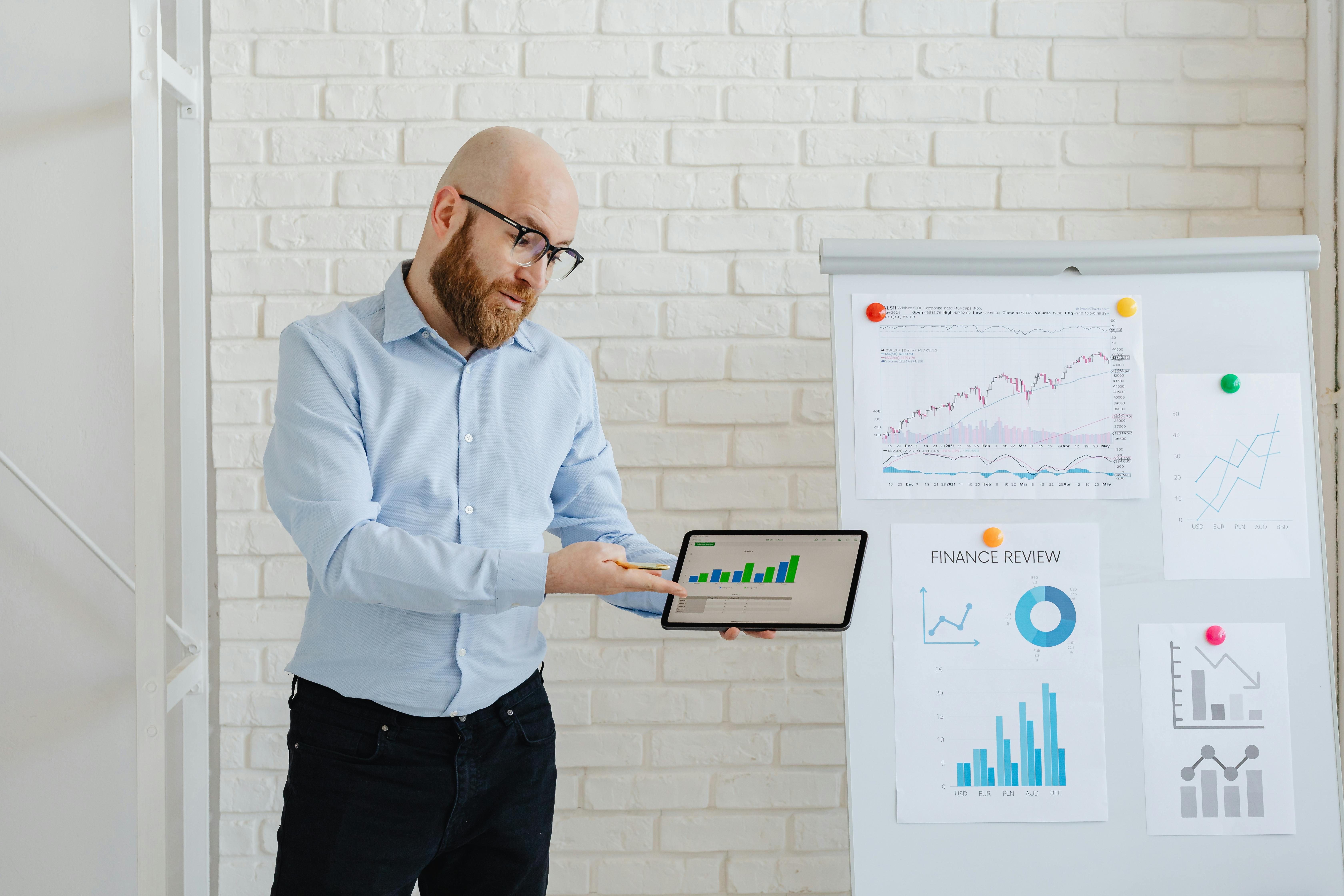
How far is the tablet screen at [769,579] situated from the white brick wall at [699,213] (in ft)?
1.76

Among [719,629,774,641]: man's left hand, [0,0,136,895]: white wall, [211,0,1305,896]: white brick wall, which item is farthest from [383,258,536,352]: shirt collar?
[0,0,136,895]: white wall

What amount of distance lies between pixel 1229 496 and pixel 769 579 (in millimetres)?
740

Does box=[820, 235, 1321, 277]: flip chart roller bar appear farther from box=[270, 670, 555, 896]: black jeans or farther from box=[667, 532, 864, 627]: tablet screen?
box=[270, 670, 555, 896]: black jeans

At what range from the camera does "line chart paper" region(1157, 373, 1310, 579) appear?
4.47 feet

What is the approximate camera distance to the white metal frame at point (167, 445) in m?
1.26

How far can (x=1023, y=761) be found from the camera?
4.36 ft

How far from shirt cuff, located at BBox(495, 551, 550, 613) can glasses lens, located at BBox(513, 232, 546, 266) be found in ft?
1.33

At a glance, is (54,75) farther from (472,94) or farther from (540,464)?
(540,464)

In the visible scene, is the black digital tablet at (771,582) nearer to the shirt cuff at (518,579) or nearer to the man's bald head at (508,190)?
the shirt cuff at (518,579)

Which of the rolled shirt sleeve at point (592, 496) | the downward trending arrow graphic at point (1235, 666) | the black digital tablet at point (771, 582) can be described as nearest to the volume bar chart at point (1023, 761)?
the downward trending arrow graphic at point (1235, 666)

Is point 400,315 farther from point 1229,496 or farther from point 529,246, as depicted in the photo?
point 1229,496

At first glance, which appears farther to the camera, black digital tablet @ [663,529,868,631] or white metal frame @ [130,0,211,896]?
white metal frame @ [130,0,211,896]

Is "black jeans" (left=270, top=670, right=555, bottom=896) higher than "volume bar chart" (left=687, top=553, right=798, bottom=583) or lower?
lower

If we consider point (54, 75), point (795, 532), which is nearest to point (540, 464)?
point (795, 532)
